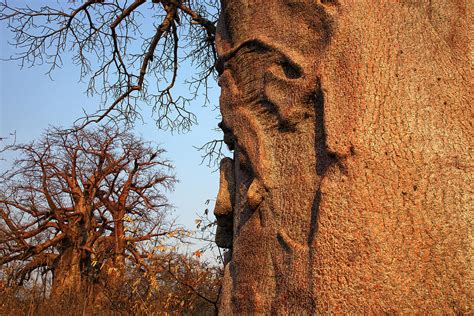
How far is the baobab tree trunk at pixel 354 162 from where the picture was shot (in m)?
2.20

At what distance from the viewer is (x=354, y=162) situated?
91.5 inches

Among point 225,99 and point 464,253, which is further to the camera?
point 225,99

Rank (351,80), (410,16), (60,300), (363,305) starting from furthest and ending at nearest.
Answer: (60,300) < (410,16) < (351,80) < (363,305)

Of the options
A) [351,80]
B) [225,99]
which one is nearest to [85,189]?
[225,99]

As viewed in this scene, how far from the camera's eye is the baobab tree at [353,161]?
86.5 inches

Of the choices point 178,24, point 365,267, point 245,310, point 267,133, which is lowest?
point 245,310

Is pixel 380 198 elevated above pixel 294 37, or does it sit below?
below

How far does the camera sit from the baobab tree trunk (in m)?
2.20

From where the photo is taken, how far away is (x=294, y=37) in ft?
9.14

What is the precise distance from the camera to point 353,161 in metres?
2.33

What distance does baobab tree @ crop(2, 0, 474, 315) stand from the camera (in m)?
2.20

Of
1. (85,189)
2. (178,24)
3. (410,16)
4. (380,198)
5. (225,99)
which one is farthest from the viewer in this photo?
(85,189)

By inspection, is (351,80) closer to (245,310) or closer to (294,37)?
(294,37)

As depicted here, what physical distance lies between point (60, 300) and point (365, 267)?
14.3 ft
